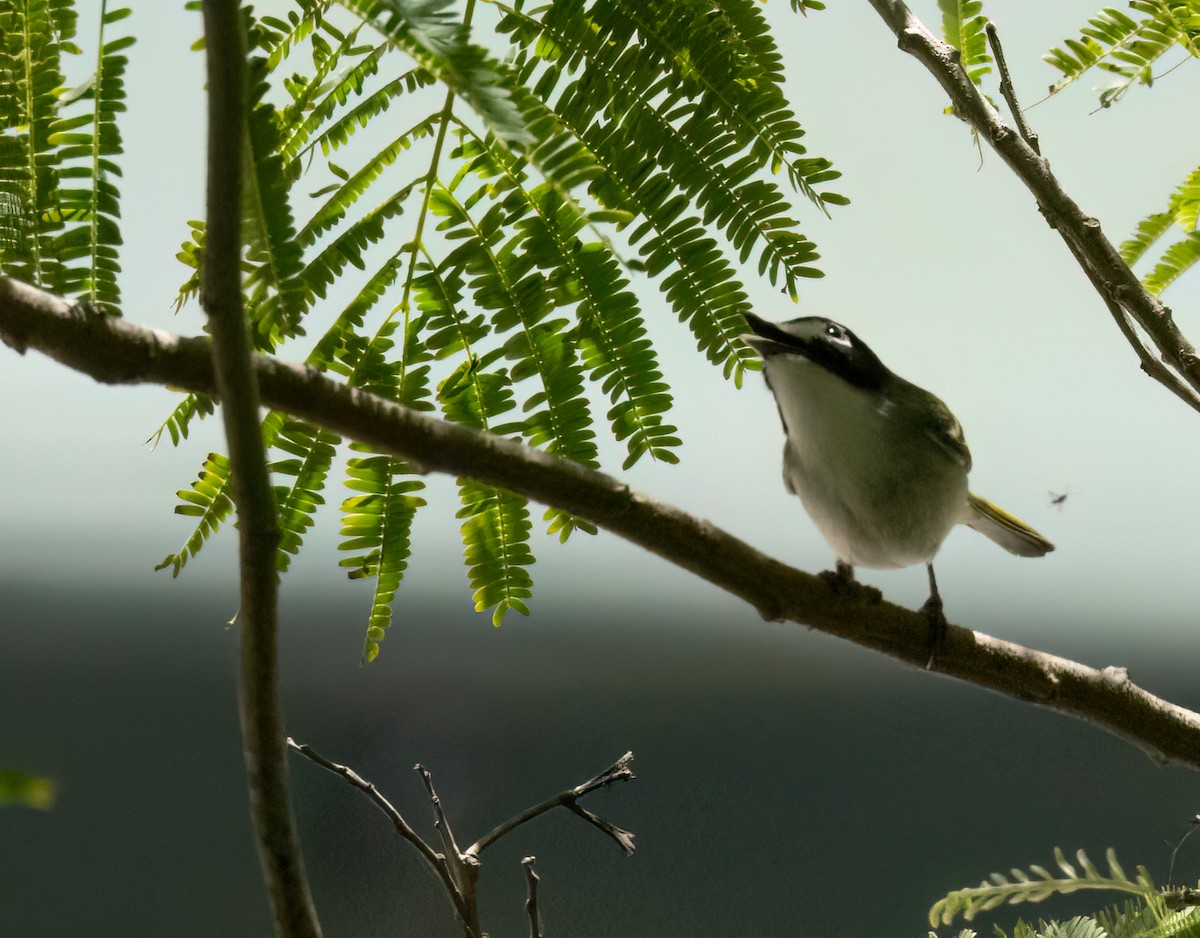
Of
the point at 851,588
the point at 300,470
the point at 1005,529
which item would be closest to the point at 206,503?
the point at 300,470

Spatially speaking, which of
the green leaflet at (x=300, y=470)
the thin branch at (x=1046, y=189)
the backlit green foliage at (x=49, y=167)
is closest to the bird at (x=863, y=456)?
the thin branch at (x=1046, y=189)

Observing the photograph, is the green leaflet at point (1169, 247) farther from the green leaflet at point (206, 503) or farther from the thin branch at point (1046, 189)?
the green leaflet at point (206, 503)

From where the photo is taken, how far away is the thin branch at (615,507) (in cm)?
55

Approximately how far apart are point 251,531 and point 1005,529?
1291mm

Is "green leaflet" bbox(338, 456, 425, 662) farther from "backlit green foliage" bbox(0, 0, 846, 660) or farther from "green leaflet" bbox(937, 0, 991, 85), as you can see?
"green leaflet" bbox(937, 0, 991, 85)

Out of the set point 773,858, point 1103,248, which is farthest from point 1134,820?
point 1103,248

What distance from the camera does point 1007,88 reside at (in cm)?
92

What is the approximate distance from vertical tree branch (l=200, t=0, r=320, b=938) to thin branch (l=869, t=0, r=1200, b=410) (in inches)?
27.9

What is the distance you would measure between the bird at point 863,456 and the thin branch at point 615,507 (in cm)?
16

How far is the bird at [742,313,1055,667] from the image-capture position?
115cm

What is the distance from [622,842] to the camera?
2.78 feet

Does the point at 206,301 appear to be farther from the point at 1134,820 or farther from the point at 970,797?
the point at 1134,820

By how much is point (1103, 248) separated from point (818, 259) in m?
0.33

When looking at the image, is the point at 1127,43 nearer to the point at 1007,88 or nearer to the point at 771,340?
the point at 1007,88
